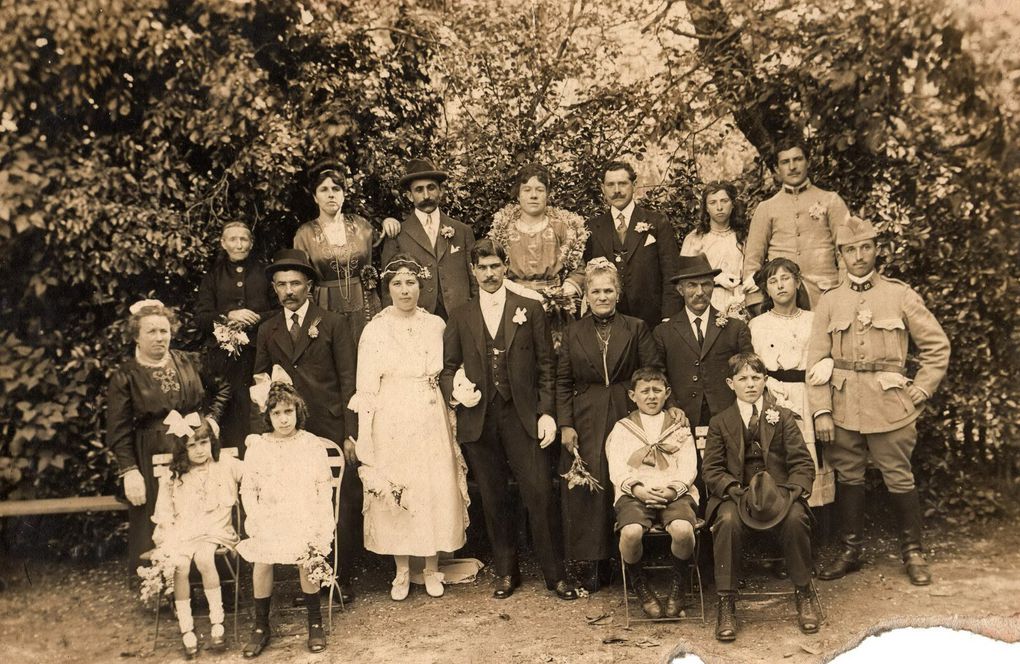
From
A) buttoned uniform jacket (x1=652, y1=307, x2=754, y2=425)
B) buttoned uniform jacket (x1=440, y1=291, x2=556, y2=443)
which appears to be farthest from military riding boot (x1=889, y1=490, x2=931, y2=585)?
buttoned uniform jacket (x1=440, y1=291, x2=556, y2=443)

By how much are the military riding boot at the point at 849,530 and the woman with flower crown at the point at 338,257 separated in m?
2.63

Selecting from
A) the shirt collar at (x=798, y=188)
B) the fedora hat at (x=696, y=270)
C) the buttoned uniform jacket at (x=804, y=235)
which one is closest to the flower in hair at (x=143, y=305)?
the fedora hat at (x=696, y=270)

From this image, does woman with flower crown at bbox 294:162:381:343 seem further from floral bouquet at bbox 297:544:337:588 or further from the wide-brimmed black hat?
floral bouquet at bbox 297:544:337:588

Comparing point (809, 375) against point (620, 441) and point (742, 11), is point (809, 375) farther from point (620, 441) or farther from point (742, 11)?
point (742, 11)

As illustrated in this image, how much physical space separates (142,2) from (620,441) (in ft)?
10.8

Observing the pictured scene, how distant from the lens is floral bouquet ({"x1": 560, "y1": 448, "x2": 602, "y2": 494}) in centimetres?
460

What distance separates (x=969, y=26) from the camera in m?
4.90

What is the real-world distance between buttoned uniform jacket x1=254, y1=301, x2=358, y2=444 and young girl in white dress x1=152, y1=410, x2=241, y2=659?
1.59 ft

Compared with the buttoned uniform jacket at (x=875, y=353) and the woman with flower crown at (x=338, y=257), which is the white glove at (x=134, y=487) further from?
the buttoned uniform jacket at (x=875, y=353)

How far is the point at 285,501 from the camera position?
434 cm

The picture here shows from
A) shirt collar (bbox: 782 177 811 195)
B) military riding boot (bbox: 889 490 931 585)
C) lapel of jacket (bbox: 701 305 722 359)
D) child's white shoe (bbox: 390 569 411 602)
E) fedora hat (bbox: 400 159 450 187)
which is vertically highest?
fedora hat (bbox: 400 159 450 187)

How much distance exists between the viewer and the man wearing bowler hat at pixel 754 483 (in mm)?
4195

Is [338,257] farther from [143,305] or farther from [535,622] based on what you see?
[535,622]

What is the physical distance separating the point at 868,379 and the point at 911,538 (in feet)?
2.62
